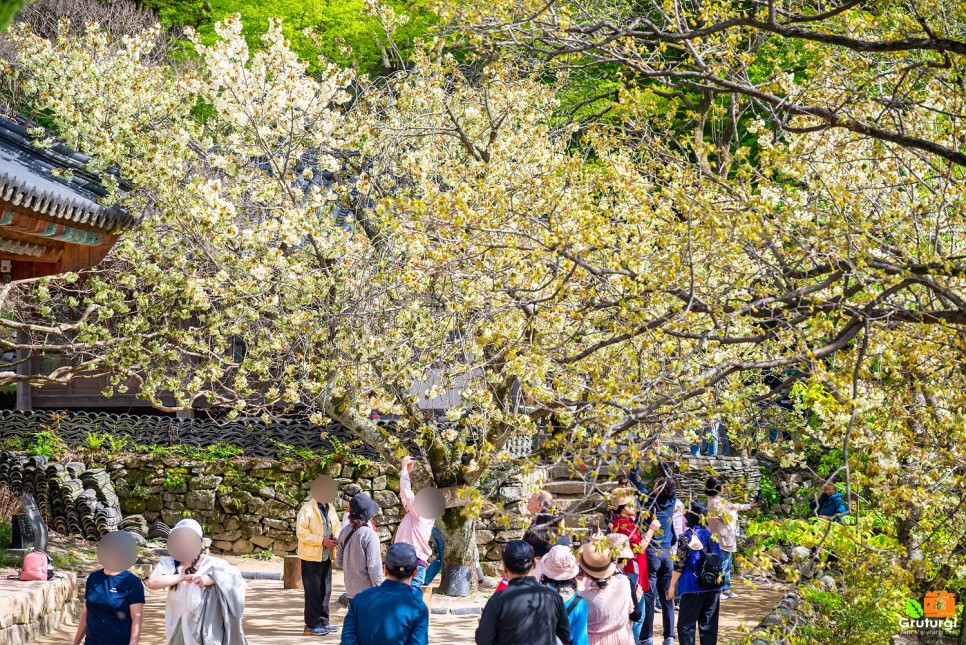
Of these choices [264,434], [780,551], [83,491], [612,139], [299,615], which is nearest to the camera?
[612,139]

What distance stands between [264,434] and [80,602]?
5690 millimetres

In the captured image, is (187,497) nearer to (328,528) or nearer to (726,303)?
(328,528)

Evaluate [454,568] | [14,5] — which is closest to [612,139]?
[454,568]

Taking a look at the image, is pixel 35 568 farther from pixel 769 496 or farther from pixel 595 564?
pixel 769 496

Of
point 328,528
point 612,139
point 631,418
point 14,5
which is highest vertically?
point 612,139

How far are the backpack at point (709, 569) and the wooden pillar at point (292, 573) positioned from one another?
6.62 meters

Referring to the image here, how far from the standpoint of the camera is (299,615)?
1165cm

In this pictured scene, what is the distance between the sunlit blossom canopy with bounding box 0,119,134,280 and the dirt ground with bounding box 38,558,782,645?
4636 millimetres

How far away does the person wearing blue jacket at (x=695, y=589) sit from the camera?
8.76m

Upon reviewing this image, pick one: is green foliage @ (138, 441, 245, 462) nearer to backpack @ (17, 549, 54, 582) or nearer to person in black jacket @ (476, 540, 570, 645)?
backpack @ (17, 549, 54, 582)

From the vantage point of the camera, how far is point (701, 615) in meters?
9.01

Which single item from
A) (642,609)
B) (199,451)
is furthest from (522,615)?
(199,451)

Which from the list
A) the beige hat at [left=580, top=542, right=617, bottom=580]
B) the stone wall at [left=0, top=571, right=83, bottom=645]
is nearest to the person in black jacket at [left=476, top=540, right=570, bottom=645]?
the beige hat at [left=580, top=542, right=617, bottom=580]

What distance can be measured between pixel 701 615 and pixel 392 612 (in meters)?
4.71
